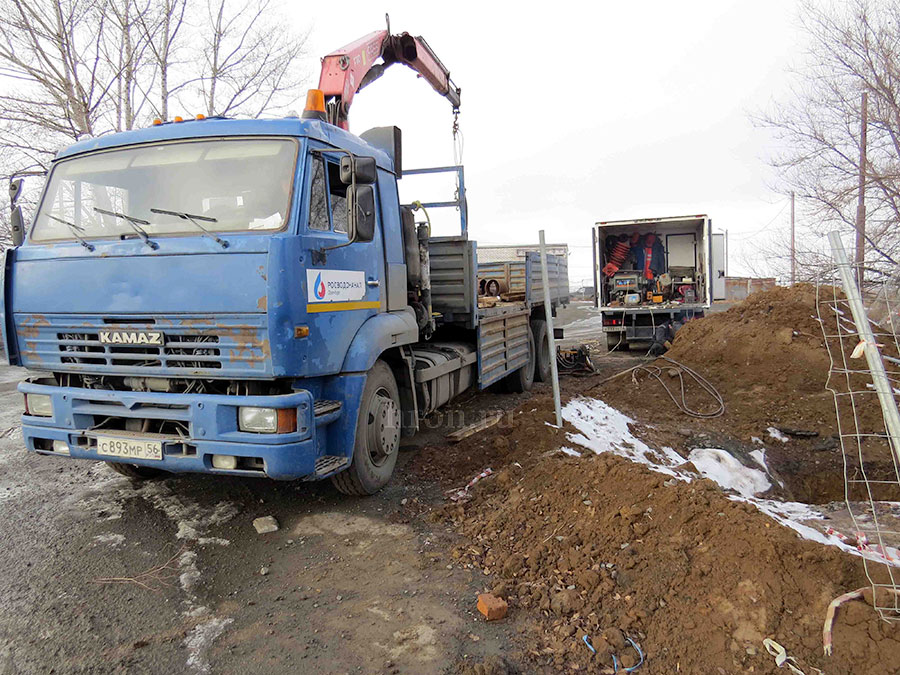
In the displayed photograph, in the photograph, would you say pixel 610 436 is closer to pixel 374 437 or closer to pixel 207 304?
pixel 374 437

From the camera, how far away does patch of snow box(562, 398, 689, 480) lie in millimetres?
6129

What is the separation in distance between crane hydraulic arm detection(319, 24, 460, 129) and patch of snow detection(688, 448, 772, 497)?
17.0 ft

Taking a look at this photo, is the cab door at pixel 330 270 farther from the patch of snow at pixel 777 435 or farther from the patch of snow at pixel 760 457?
the patch of snow at pixel 777 435

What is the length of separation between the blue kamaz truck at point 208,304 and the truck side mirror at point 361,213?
1cm

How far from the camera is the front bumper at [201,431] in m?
3.82

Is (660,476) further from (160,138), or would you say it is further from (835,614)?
(160,138)

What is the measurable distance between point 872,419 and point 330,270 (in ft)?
23.7

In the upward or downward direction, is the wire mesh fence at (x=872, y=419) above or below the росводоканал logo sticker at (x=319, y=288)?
below

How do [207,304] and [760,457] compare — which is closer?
[207,304]

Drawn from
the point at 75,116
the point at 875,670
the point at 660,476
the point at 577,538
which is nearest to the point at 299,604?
the point at 577,538

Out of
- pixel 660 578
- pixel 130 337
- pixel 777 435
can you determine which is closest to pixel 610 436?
pixel 777 435

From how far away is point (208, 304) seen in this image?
3.86 meters

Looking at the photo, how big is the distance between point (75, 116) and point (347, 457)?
44.1 ft

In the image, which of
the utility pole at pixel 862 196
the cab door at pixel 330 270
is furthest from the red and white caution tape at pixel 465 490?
the utility pole at pixel 862 196
